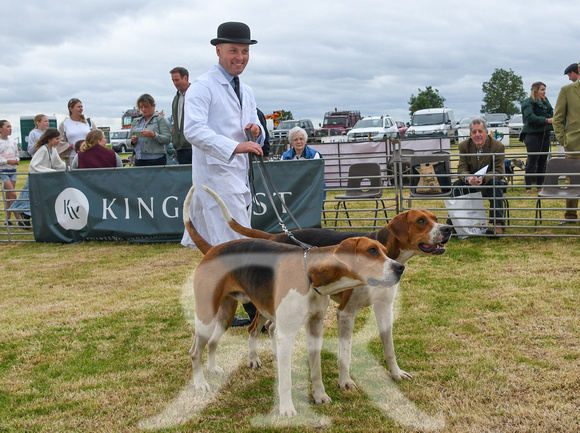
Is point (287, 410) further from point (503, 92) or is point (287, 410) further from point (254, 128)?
point (503, 92)

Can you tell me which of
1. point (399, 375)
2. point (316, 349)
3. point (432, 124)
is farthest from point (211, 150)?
point (432, 124)

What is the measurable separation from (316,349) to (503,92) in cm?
9163

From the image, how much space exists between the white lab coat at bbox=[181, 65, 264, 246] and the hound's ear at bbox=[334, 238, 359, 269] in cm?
131

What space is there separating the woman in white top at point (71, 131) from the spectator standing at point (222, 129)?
7.16 m

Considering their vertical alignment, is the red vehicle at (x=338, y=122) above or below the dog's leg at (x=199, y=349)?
above

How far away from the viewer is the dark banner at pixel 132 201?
30.0ft

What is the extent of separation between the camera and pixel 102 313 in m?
5.89

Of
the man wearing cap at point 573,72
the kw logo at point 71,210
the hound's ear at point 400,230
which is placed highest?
the man wearing cap at point 573,72

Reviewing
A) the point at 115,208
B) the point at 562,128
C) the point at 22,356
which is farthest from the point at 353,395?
the point at 562,128

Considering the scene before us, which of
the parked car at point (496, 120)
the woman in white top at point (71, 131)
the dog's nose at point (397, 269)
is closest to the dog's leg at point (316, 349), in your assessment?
the dog's nose at point (397, 269)

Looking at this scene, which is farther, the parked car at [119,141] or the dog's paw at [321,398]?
the parked car at [119,141]

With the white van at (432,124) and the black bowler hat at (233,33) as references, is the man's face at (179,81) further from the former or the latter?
the white van at (432,124)

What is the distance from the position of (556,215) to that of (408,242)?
24.4ft

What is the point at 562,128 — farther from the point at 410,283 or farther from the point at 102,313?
the point at 102,313
